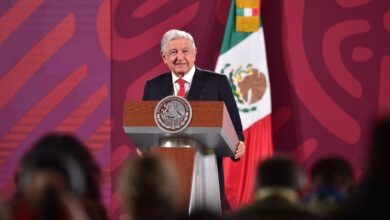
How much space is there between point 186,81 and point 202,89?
4.6 inches

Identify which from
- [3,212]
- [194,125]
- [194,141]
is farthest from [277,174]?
[194,141]

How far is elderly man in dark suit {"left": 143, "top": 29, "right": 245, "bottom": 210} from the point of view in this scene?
5199 millimetres

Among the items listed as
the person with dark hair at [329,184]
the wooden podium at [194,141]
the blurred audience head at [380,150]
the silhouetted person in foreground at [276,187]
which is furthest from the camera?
the wooden podium at [194,141]

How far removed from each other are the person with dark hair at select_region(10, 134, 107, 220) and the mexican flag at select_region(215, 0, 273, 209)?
532 cm

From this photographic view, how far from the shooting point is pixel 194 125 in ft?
14.4

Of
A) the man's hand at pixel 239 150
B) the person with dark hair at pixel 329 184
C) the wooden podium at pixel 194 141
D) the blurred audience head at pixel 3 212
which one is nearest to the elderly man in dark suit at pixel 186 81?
the man's hand at pixel 239 150

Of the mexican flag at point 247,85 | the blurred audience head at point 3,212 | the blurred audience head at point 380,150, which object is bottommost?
the mexican flag at point 247,85

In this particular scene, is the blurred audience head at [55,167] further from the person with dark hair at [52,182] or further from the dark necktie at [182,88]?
the dark necktie at [182,88]

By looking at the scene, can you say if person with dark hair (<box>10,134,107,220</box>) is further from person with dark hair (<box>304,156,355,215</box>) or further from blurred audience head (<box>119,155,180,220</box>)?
person with dark hair (<box>304,156,355,215</box>)

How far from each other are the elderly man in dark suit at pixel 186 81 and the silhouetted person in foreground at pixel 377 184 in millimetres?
3187

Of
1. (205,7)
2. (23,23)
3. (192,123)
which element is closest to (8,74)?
(23,23)

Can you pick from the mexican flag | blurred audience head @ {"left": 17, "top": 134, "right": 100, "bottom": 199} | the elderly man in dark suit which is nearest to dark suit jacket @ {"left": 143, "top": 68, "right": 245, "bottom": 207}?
the elderly man in dark suit

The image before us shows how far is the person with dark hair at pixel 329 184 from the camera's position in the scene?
268cm

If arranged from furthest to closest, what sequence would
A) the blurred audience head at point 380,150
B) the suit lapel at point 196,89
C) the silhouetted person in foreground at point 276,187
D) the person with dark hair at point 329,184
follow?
the suit lapel at point 196,89, the person with dark hair at point 329,184, the silhouetted person in foreground at point 276,187, the blurred audience head at point 380,150
